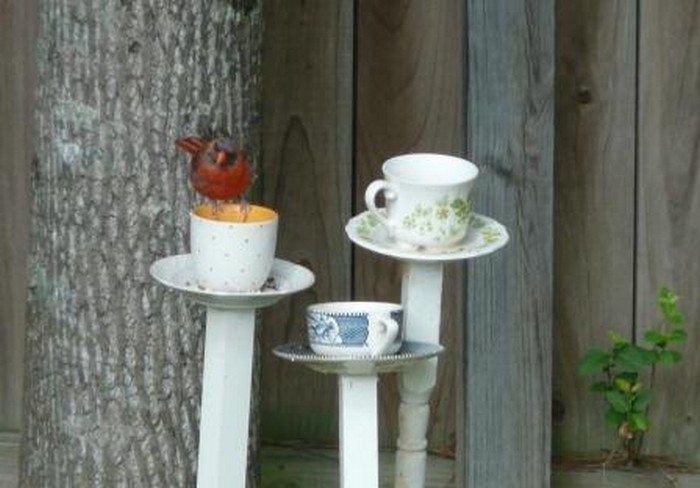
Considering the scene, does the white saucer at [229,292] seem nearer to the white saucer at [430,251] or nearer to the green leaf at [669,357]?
the white saucer at [430,251]

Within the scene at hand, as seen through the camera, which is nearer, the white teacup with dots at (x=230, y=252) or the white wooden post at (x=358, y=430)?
the white teacup with dots at (x=230, y=252)

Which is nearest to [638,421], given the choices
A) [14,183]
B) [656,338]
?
[656,338]

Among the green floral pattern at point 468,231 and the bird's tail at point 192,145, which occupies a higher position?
the bird's tail at point 192,145

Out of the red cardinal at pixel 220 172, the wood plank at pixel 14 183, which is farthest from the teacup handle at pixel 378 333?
the wood plank at pixel 14 183

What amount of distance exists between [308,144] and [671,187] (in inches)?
27.2

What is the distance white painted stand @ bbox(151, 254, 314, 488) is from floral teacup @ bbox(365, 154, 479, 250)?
0.53 ft

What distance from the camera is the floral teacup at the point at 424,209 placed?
9.05ft

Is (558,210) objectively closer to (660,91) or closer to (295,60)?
(660,91)

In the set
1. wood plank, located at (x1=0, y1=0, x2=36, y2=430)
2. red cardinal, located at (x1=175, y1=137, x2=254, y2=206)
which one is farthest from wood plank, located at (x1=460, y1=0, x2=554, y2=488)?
wood plank, located at (x1=0, y1=0, x2=36, y2=430)

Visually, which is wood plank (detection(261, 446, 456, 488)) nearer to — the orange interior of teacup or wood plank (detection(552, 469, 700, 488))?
wood plank (detection(552, 469, 700, 488))

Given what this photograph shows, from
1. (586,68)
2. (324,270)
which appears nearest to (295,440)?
(324,270)

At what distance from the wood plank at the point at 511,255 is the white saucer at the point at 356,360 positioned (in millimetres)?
682

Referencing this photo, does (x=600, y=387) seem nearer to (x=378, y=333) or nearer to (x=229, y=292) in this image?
(x=378, y=333)

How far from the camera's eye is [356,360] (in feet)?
8.76
